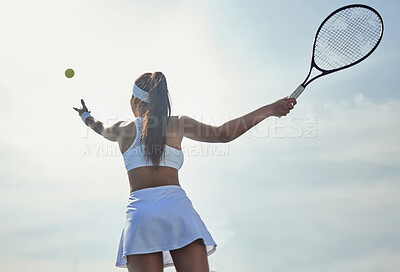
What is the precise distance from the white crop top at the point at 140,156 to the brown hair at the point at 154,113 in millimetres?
36

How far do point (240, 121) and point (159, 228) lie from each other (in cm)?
106

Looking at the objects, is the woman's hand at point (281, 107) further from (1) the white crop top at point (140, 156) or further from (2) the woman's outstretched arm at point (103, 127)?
(2) the woman's outstretched arm at point (103, 127)

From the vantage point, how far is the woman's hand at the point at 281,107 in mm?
3981

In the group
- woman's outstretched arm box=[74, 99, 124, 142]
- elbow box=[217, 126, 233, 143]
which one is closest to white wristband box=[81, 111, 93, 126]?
woman's outstretched arm box=[74, 99, 124, 142]

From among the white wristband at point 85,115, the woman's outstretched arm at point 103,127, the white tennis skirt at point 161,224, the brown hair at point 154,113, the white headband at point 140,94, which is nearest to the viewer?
the white tennis skirt at point 161,224

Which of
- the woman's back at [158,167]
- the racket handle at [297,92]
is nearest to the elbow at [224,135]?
the woman's back at [158,167]

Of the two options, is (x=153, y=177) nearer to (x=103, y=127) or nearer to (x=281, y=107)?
(x=103, y=127)

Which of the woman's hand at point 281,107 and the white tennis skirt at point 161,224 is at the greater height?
the woman's hand at point 281,107

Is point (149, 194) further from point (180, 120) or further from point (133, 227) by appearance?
point (180, 120)

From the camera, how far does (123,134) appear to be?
13.0ft

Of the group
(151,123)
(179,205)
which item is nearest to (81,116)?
(151,123)

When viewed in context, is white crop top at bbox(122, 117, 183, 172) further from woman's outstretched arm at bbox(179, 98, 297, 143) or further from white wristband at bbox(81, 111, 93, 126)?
white wristband at bbox(81, 111, 93, 126)

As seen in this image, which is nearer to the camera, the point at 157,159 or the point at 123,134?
the point at 157,159

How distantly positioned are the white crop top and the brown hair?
4 cm
